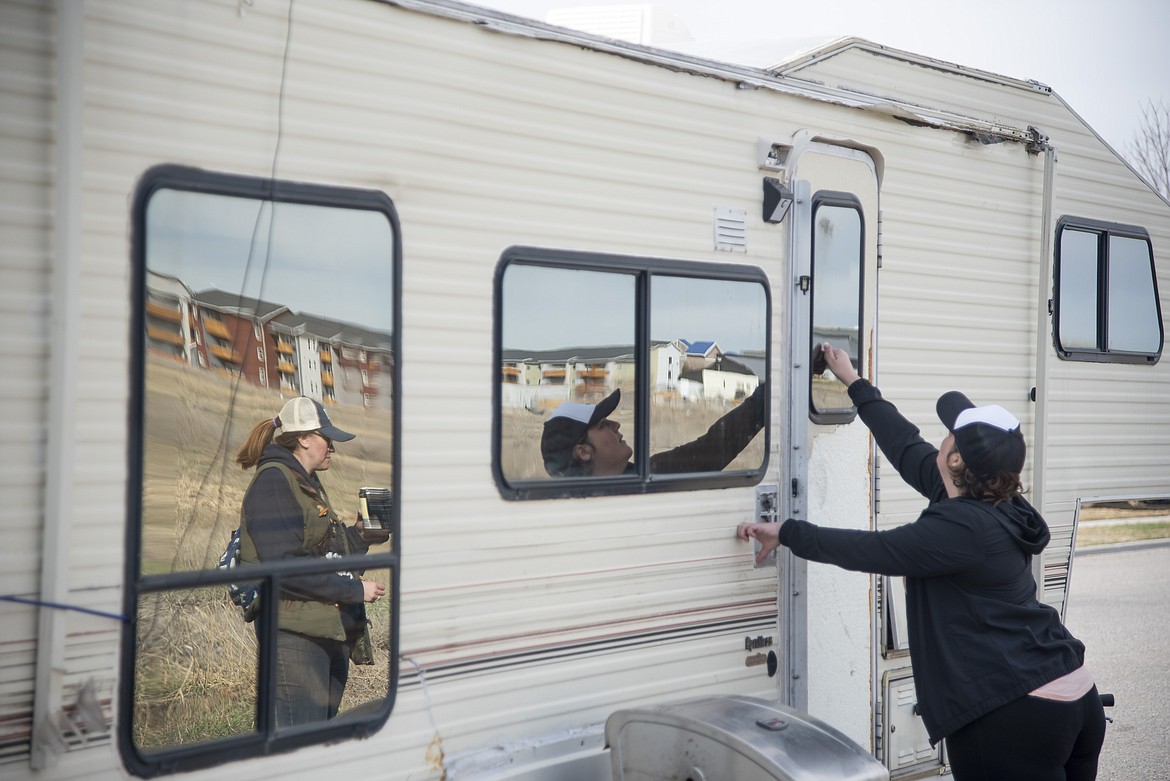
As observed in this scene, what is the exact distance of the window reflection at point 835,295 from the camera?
3.96 m

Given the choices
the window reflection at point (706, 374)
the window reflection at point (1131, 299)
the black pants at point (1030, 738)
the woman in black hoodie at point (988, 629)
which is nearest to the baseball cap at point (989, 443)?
the woman in black hoodie at point (988, 629)

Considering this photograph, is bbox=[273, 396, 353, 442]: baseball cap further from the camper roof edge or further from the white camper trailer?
the camper roof edge

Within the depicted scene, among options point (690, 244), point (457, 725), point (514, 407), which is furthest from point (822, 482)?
point (457, 725)

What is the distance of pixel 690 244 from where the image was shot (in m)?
3.60

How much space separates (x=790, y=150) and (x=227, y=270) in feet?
6.82

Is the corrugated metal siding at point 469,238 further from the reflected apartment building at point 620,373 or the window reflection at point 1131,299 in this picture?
the window reflection at point 1131,299

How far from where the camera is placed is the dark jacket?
8.86 ft

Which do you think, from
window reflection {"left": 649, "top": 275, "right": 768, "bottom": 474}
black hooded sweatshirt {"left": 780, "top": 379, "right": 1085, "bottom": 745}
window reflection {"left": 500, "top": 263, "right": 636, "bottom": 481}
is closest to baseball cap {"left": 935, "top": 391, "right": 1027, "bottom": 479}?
black hooded sweatshirt {"left": 780, "top": 379, "right": 1085, "bottom": 745}

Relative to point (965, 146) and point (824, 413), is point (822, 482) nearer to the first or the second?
point (824, 413)

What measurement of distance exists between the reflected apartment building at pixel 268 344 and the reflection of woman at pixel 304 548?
9 centimetres

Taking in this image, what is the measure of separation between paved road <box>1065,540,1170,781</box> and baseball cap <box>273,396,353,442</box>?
4672 mm

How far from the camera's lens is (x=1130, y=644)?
28.5 ft

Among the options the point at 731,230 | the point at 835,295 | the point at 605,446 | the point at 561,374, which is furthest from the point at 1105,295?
the point at 561,374

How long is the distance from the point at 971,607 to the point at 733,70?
1.89m
